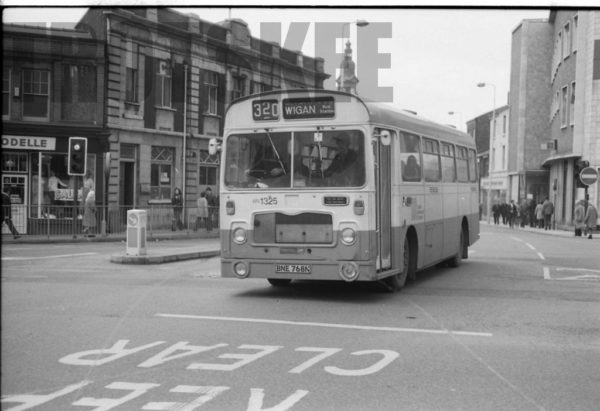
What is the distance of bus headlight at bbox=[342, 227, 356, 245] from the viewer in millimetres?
10641

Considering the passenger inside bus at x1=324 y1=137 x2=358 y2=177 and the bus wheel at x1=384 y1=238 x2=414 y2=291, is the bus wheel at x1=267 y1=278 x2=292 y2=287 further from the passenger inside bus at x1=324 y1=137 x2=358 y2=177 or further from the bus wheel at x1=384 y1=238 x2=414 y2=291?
the passenger inside bus at x1=324 y1=137 x2=358 y2=177

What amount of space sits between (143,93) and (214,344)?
82.0ft

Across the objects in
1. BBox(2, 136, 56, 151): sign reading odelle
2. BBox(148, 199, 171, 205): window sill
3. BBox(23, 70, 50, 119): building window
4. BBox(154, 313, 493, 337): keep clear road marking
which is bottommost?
BBox(154, 313, 493, 337): keep clear road marking

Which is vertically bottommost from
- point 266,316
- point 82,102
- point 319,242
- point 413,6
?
point 266,316

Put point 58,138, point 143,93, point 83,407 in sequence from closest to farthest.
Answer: point 83,407
point 58,138
point 143,93

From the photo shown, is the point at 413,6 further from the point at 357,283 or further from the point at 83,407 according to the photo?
the point at 357,283

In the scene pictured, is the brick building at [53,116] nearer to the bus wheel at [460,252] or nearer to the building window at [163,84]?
the building window at [163,84]

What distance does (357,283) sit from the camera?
1348cm

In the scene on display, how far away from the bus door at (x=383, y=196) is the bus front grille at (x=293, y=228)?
2.69 feet

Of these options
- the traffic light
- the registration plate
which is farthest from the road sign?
the registration plate

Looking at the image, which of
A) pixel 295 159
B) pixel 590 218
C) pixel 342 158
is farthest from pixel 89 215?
pixel 590 218

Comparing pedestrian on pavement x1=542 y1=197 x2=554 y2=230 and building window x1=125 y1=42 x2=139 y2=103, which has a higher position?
building window x1=125 y1=42 x2=139 y2=103

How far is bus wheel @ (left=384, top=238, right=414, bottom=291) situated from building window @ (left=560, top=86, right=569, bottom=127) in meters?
34.0

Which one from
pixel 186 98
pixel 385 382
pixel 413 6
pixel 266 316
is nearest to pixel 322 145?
pixel 266 316
